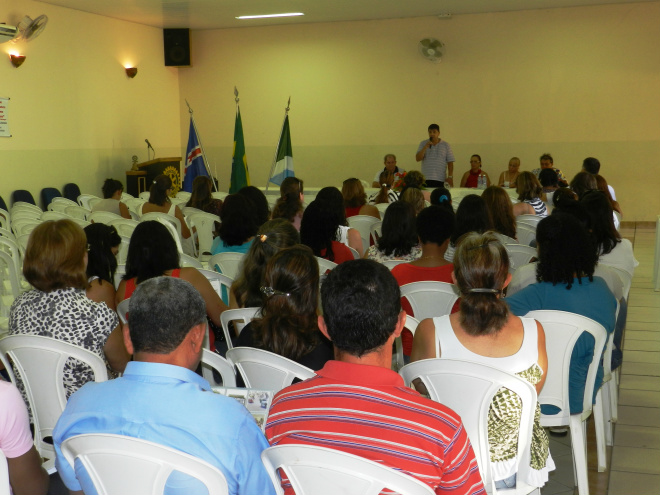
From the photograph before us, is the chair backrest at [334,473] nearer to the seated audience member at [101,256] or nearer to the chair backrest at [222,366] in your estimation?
the chair backrest at [222,366]

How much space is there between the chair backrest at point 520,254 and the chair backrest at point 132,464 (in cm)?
347

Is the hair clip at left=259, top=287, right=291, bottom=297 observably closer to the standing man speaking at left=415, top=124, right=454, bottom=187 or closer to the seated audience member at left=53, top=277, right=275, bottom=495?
the seated audience member at left=53, top=277, right=275, bottom=495

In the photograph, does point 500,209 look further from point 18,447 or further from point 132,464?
point 132,464

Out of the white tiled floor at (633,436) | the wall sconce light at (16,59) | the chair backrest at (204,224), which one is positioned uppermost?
the wall sconce light at (16,59)

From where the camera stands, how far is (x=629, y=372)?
15.2 ft

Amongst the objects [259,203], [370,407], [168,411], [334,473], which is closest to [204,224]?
[259,203]

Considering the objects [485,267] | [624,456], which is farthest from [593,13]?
[485,267]

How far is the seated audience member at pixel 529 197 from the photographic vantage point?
643cm

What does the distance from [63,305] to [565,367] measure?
6.50ft

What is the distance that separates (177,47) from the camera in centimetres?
1339

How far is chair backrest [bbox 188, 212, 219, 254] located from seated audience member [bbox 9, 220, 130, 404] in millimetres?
3567

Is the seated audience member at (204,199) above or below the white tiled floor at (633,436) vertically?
above

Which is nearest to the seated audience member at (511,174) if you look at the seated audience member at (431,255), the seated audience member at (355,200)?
the seated audience member at (355,200)

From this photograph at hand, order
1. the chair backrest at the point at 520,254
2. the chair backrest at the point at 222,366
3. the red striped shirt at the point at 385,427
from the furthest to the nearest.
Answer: the chair backrest at the point at 520,254, the chair backrest at the point at 222,366, the red striped shirt at the point at 385,427
